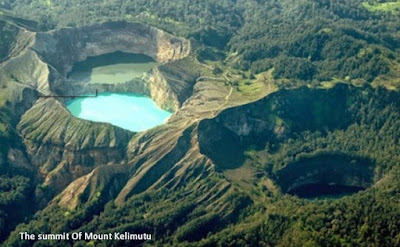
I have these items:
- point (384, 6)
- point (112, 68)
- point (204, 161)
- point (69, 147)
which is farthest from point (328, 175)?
point (384, 6)

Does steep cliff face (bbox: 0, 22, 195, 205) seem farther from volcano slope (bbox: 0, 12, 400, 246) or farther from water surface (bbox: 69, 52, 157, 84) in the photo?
water surface (bbox: 69, 52, 157, 84)

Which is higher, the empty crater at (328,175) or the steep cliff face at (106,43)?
the steep cliff face at (106,43)

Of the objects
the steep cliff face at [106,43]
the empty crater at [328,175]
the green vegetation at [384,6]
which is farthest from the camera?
the green vegetation at [384,6]

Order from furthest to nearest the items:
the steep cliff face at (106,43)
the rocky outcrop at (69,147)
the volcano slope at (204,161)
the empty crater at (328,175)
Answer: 1. the steep cliff face at (106,43)
2. the empty crater at (328,175)
3. the rocky outcrop at (69,147)
4. the volcano slope at (204,161)

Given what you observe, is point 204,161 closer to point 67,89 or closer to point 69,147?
point 69,147

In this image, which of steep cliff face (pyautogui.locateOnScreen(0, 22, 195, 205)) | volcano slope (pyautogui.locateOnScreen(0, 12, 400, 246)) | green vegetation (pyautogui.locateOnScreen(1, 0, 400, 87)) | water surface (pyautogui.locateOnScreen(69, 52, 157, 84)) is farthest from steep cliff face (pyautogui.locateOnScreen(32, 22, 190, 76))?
green vegetation (pyautogui.locateOnScreen(1, 0, 400, 87))

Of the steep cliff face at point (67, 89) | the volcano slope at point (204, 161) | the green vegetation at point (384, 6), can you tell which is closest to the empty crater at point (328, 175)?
the volcano slope at point (204, 161)

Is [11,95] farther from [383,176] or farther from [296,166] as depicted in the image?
[383,176]

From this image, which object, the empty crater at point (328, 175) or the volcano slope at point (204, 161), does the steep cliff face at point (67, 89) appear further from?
the empty crater at point (328, 175)
